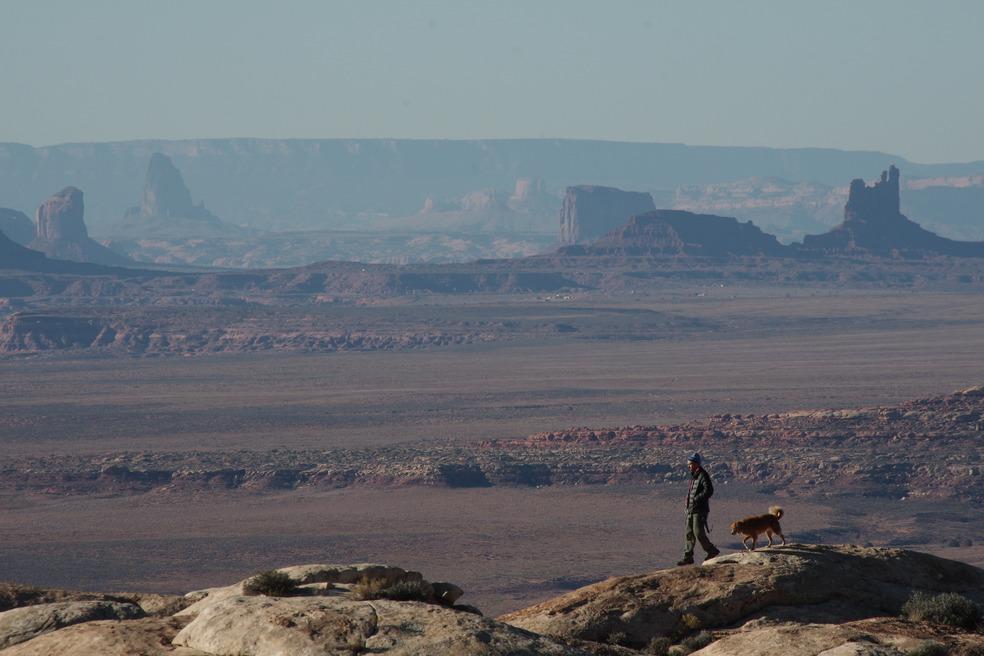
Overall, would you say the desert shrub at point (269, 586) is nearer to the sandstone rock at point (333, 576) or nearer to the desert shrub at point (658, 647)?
the sandstone rock at point (333, 576)

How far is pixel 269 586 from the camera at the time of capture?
1989cm

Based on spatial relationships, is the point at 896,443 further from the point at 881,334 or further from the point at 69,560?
the point at 881,334

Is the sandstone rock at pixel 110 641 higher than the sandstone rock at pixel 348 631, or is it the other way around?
the sandstone rock at pixel 348 631

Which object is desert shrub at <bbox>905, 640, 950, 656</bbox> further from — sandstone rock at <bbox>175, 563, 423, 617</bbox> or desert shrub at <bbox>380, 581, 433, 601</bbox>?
sandstone rock at <bbox>175, 563, 423, 617</bbox>

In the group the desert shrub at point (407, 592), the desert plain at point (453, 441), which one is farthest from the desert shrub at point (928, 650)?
the desert plain at point (453, 441)

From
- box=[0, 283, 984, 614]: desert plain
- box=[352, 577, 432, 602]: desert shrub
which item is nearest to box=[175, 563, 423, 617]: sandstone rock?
box=[352, 577, 432, 602]: desert shrub

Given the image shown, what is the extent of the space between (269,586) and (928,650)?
740cm

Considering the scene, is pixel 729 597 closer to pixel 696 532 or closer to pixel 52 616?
pixel 696 532

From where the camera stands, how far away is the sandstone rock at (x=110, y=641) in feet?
59.2

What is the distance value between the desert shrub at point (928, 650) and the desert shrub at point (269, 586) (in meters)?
7.05

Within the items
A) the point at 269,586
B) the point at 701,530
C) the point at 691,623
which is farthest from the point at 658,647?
the point at 269,586

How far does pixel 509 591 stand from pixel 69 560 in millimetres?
17447

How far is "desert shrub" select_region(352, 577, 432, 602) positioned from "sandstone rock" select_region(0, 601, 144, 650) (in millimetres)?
2881

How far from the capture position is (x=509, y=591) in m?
57.5
